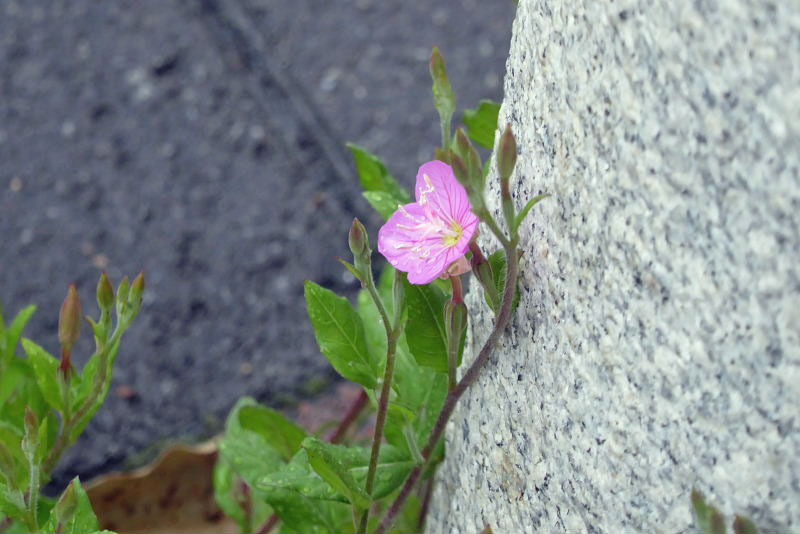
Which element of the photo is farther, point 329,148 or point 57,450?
point 329,148

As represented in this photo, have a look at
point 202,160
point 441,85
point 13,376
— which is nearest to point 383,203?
point 441,85

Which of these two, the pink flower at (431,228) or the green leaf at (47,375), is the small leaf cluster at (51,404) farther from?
the pink flower at (431,228)

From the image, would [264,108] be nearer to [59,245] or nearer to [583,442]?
[59,245]

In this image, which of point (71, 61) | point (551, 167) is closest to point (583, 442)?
point (551, 167)

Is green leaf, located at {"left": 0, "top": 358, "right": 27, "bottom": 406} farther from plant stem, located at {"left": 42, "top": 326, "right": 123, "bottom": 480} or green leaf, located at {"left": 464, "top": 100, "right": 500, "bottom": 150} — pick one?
green leaf, located at {"left": 464, "top": 100, "right": 500, "bottom": 150}

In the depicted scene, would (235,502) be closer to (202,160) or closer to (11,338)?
(11,338)

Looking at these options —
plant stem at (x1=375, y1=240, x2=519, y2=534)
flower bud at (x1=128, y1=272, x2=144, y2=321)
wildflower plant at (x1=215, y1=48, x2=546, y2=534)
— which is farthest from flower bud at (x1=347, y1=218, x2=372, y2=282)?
flower bud at (x1=128, y1=272, x2=144, y2=321)
